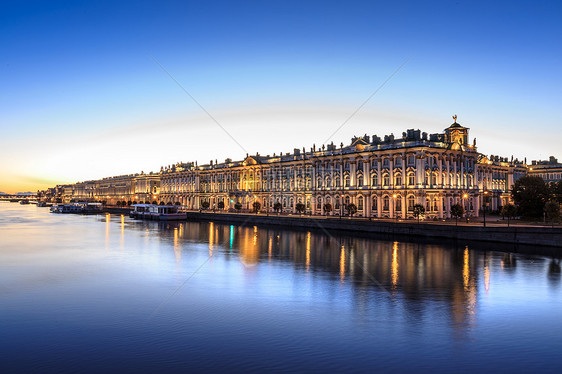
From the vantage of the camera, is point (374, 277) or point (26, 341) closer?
point (26, 341)

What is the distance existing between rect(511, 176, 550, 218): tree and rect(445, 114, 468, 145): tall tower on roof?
14242mm

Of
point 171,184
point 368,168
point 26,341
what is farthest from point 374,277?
point 171,184

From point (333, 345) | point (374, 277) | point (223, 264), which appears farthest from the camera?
point (223, 264)

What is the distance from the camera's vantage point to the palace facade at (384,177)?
2766 inches

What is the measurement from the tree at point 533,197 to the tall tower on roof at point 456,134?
14.2 meters

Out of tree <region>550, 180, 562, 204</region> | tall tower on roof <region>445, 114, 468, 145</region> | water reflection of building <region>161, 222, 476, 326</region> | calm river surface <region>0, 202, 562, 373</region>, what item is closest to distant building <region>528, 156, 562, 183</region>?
tall tower on roof <region>445, 114, 468, 145</region>

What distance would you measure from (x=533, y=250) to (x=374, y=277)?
21.9 metres

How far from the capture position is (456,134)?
76438 mm

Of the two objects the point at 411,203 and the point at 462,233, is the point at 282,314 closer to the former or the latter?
the point at 462,233

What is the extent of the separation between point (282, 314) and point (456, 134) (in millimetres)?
65413

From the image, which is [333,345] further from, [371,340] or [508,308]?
[508,308]

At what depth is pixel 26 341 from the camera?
16.7m

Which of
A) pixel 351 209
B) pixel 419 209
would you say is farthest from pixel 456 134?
pixel 351 209

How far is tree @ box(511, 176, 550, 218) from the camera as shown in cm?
6244
